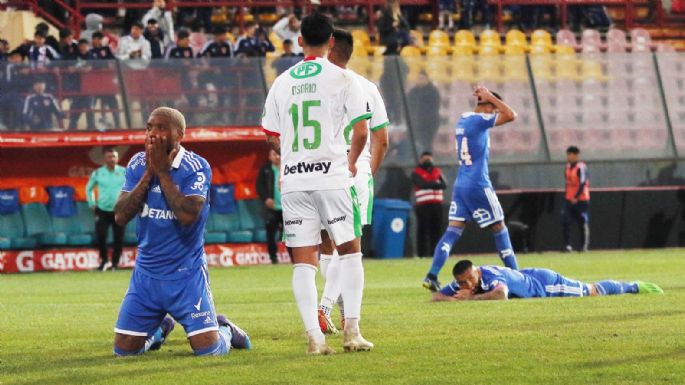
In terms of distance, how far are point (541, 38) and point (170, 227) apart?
27.2 meters

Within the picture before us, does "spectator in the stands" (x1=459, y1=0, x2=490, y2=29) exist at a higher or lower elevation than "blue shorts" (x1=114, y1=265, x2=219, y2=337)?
higher

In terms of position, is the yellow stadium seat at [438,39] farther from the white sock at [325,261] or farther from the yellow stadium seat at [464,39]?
the white sock at [325,261]

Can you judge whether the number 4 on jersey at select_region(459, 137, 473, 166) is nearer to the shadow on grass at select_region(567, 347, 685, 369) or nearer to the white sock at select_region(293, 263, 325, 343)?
the white sock at select_region(293, 263, 325, 343)

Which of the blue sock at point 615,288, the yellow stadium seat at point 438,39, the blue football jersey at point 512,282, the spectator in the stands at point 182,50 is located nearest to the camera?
the blue football jersey at point 512,282

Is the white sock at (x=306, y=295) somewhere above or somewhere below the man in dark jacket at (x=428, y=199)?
above

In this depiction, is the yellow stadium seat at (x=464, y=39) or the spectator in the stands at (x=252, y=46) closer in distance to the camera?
the spectator in the stands at (x=252, y=46)

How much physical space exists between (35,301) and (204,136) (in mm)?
10387

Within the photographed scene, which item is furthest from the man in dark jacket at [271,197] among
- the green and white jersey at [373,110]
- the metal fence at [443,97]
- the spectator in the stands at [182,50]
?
the green and white jersey at [373,110]

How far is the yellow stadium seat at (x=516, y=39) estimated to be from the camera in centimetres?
3569

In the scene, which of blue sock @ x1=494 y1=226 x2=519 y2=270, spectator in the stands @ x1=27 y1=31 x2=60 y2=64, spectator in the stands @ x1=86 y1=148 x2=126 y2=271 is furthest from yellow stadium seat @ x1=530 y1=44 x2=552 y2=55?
blue sock @ x1=494 y1=226 x2=519 y2=270

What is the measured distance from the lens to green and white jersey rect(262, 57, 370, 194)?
10211 millimetres

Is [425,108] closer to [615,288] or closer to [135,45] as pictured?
[135,45]

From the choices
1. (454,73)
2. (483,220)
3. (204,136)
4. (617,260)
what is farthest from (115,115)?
(483,220)

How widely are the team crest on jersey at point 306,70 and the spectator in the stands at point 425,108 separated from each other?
20.6 m
